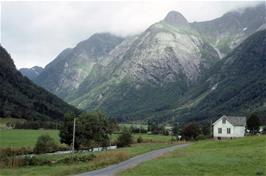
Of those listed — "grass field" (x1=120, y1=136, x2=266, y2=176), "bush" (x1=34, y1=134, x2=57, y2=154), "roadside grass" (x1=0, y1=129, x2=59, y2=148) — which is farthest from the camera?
"roadside grass" (x1=0, y1=129, x2=59, y2=148)

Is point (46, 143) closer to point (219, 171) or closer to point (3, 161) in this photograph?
point (3, 161)

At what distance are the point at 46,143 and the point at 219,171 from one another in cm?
6219

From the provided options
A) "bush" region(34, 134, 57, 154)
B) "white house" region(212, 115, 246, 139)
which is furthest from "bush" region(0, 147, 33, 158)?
"white house" region(212, 115, 246, 139)

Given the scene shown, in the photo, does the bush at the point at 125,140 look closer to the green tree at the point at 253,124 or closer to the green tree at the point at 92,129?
the green tree at the point at 92,129

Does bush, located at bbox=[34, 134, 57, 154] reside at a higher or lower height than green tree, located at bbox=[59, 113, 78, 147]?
lower

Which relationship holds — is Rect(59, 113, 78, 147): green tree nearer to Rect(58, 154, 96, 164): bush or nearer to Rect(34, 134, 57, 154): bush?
Rect(34, 134, 57, 154): bush

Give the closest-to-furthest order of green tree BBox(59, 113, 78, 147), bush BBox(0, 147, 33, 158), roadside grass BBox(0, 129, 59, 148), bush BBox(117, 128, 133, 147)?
bush BBox(0, 147, 33, 158) → green tree BBox(59, 113, 78, 147) → roadside grass BBox(0, 129, 59, 148) → bush BBox(117, 128, 133, 147)

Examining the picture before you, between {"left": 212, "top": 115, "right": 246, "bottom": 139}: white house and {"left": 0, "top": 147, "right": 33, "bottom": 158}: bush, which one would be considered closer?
{"left": 0, "top": 147, "right": 33, "bottom": 158}: bush

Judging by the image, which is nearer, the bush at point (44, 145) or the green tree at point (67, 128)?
the bush at point (44, 145)

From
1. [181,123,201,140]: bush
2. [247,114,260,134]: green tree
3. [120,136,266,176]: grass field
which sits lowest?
[120,136,266,176]: grass field

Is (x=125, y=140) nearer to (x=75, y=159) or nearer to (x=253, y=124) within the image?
(x=253, y=124)

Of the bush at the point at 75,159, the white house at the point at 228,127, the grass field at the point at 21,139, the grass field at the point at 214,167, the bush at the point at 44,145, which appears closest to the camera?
the grass field at the point at 214,167

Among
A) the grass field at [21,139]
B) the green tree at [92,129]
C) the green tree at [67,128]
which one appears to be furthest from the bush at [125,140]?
the green tree at [67,128]

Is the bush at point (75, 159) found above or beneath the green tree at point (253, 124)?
beneath
